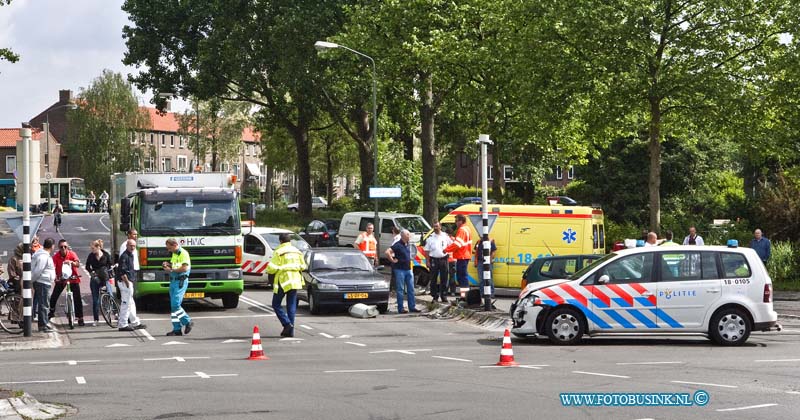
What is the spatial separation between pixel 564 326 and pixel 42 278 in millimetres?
9816

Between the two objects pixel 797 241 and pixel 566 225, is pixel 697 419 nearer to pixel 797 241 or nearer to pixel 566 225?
pixel 566 225

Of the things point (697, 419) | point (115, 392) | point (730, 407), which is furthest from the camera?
point (115, 392)

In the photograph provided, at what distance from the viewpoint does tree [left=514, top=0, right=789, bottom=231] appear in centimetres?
3066

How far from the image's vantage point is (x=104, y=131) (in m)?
100

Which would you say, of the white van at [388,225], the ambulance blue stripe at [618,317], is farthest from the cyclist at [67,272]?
the white van at [388,225]

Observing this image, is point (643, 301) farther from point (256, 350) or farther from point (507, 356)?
point (256, 350)

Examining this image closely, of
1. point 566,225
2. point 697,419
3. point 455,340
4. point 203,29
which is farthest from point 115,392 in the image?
point 203,29

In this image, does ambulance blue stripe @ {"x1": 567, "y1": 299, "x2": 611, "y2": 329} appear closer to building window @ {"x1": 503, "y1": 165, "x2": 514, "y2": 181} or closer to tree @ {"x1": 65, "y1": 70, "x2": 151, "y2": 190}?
building window @ {"x1": 503, "y1": 165, "x2": 514, "y2": 181}

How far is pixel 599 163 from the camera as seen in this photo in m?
55.3

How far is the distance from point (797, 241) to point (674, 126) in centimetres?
558

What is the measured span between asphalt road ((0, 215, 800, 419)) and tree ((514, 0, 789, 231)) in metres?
12.3

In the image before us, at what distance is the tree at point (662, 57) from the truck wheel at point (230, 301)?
13216mm

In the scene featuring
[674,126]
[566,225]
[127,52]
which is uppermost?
[127,52]

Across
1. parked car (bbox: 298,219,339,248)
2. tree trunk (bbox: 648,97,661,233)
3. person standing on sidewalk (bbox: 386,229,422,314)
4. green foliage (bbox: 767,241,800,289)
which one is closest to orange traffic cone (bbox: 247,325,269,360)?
person standing on sidewalk (bbox: 386,229,422,314)
